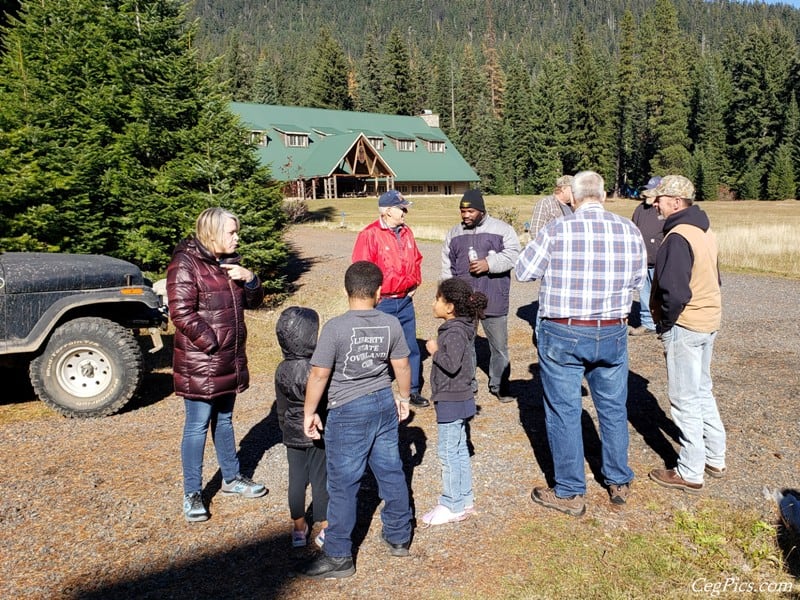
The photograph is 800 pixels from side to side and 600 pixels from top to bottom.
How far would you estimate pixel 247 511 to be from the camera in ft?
13.6

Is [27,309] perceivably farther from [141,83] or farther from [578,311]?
[141,83]

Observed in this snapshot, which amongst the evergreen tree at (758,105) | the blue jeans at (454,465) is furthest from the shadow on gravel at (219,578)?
the evergreen tree at (758,105)

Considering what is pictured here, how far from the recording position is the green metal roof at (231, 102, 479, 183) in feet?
138

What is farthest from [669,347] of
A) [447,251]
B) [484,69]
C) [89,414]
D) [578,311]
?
[484,69]

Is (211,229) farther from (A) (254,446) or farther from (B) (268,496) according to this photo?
(A) (254,446)

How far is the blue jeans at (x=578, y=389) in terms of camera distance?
12.2ft

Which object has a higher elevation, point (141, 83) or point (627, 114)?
point (627, 114)

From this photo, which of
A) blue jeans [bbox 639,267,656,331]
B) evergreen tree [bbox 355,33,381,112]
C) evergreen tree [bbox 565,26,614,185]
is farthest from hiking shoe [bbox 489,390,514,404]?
evergreen tree [bbox 355,33,381,112]

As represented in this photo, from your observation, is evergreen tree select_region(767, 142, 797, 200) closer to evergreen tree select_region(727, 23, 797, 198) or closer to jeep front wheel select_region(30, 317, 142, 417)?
evergreen tree select_region(727, 23, 797, 198)

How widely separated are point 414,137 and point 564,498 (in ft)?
158

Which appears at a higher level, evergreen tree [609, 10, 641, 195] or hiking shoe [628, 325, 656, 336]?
evergreen tree [609, 10, 641, 195]

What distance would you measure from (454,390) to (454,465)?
1.55ft

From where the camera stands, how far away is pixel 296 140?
→ 4444 centimetres

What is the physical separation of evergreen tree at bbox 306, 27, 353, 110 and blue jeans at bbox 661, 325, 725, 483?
6863cm
